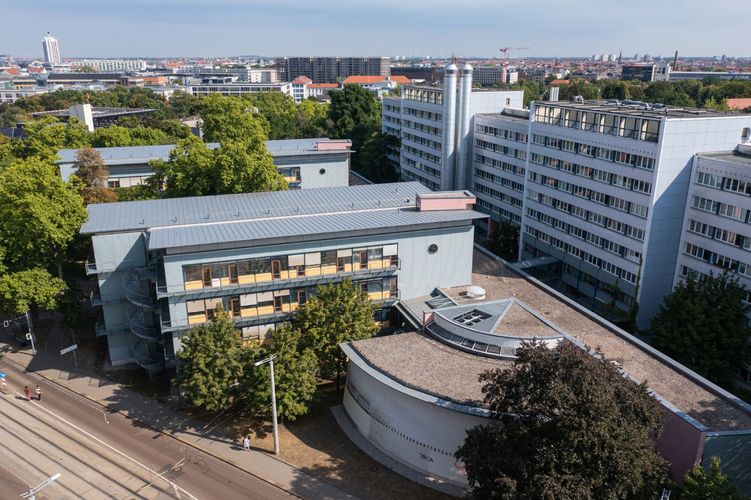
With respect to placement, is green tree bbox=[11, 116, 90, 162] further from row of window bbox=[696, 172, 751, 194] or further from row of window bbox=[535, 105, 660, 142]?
row of window bbox=[696, 172, 751, 194]

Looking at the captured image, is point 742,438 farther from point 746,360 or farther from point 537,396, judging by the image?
point 746,360

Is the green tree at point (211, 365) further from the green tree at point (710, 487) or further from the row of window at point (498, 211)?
the row of window at point (498, 211)

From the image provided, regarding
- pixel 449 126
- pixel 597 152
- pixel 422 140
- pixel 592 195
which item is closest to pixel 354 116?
pixel 422 140

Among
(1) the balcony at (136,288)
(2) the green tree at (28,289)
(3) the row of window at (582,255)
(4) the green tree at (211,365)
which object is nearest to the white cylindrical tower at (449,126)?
(3) the row of window at (582,255)

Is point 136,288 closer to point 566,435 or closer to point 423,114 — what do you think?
point 566,435

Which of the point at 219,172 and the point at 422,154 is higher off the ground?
the point at 219,172

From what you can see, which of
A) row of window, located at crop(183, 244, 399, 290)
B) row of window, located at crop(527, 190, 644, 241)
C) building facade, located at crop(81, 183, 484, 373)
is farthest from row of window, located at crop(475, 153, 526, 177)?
row of window, located at crop(183, 244, 399, 290)

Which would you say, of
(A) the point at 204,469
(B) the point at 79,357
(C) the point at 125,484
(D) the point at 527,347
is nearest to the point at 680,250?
(D) the point at 527,347
